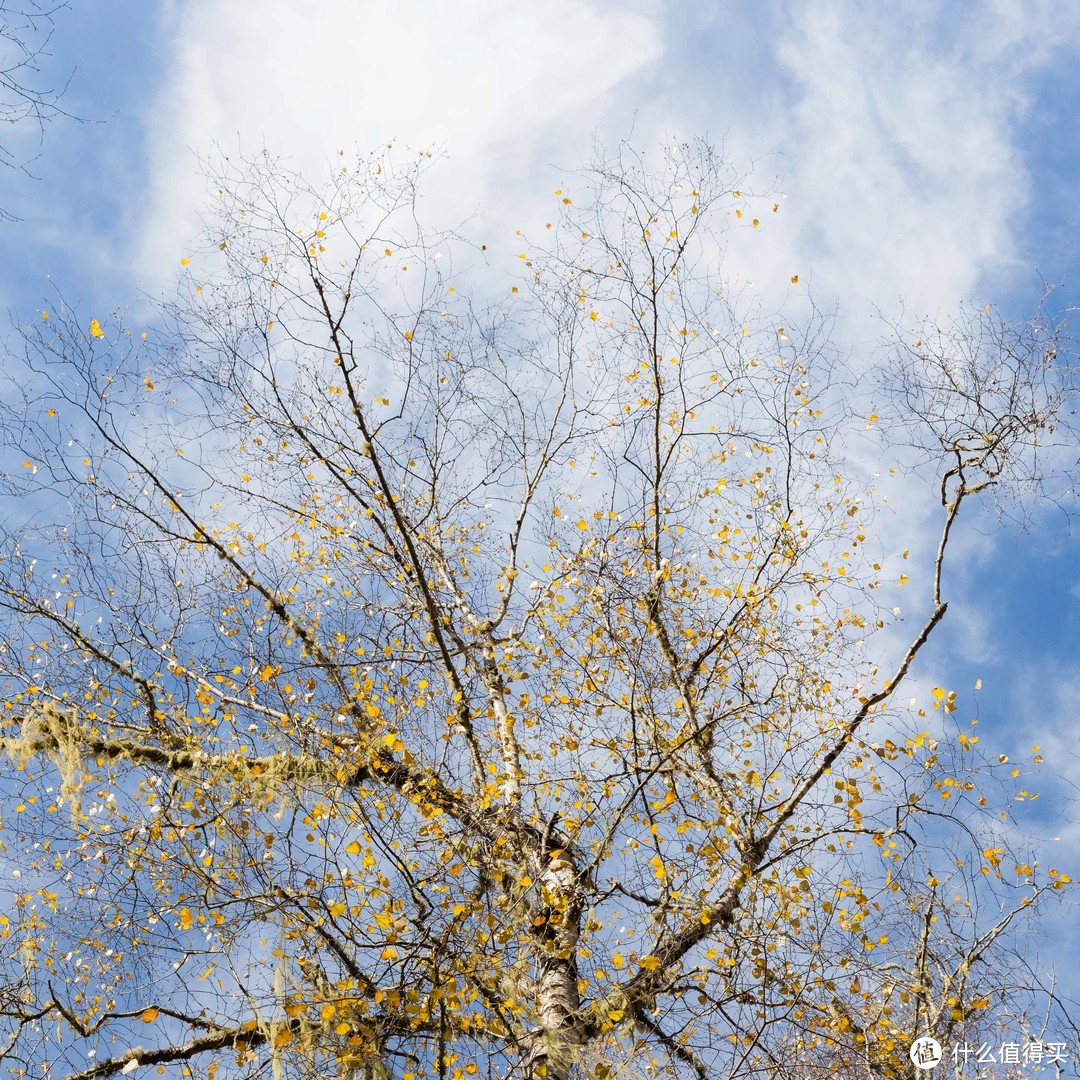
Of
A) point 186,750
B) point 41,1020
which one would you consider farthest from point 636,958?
point 41,1020

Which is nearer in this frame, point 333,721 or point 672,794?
point 672,794

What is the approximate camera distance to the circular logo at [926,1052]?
18.2 feet

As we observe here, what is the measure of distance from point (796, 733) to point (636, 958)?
2136mm

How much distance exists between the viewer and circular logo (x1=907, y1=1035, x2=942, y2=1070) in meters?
5.55

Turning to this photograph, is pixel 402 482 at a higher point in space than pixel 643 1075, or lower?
higher

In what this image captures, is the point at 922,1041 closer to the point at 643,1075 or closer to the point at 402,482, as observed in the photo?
the point at 643,1075

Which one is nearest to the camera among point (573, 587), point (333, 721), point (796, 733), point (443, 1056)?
point (443, 1056)

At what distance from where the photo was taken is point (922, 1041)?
568cm

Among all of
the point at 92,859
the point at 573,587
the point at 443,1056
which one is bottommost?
the point at 443,1056

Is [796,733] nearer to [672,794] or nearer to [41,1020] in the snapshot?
[672,794]

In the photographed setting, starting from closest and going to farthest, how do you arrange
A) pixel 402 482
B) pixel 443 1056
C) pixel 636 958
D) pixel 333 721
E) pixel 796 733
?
1. pixel 443 1056
2. pixel 636 958
3. pixel 796 733
4. pixel 333 721
5. pixel 402 482

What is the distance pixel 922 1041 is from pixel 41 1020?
6217 mm

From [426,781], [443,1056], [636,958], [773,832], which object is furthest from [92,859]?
[773,832]

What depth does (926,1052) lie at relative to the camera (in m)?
5.70
